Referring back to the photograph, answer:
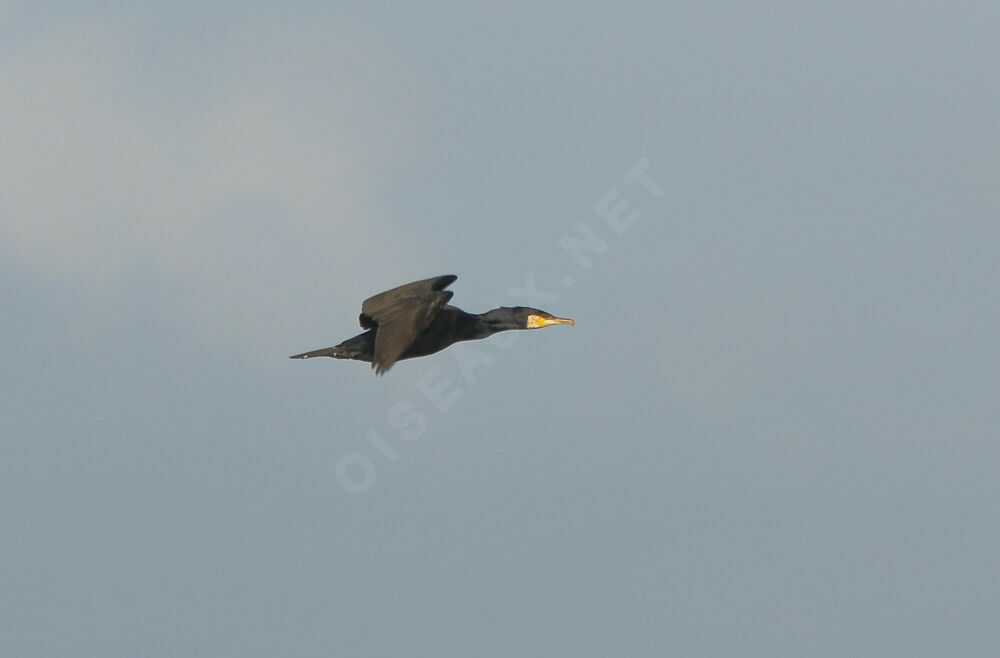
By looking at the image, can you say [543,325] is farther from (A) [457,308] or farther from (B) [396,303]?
(B) [396,303]

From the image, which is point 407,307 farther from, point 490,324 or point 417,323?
point 490,324

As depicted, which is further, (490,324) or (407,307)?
(490,324)

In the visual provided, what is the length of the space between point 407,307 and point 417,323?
27 centimetres

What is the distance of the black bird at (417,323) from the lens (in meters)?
28.6

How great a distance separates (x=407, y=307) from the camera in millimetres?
29078

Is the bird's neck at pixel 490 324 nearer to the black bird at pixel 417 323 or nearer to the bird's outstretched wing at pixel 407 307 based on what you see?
the black bird at pixel 417 323

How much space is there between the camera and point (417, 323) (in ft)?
95.1

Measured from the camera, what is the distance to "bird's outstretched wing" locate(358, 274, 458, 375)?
94.5 feet

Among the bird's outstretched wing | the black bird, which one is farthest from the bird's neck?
the bird's outstretched wing

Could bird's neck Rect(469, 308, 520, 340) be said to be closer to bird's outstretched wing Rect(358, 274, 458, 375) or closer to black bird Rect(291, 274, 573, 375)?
black bird Rect(291, 274, 573, 375)

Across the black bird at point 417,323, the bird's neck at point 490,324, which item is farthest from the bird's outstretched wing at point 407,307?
the bird's neck at point 490,324

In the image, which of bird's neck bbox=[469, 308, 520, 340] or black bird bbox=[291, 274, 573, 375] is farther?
bird's neck bbox=[469, 308, 520, 340]

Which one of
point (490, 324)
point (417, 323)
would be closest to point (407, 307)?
point (417, 323)

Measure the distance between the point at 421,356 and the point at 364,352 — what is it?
2.76ft
